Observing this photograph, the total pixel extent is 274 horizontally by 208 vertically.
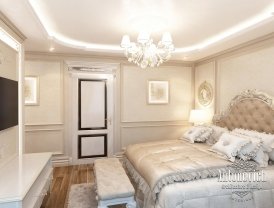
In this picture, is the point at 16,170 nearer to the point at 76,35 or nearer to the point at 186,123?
the point at 76,35

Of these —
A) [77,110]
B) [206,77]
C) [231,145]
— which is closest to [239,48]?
[206,77]

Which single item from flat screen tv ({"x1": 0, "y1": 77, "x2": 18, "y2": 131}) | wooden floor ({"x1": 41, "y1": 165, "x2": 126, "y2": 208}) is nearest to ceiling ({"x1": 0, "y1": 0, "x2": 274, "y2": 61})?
flat screen tv ({"x1": 0, "y1": 77, "x2": 18, "y2": 131})

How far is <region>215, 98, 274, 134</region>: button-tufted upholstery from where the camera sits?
325 cm

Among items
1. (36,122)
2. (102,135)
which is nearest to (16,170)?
(36,122)

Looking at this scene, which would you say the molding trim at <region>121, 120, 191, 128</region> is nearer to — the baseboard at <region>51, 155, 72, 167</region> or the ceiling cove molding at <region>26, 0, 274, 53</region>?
the baseboard at <region>51, 155, 72, 167</region>

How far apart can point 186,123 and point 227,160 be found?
2725 millimetres

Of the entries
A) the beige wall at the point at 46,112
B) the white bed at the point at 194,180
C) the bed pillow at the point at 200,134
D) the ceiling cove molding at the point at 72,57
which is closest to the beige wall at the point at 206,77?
the ceiling cove molding at the point at 72,57

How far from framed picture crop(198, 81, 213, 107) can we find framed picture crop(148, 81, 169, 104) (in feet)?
2.67

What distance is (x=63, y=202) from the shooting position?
304 centimetres

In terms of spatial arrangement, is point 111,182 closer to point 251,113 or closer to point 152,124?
point 251,113

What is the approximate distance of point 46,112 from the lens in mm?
4555

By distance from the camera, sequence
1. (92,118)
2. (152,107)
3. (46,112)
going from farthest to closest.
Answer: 1. (152,107)
2. (92,118)
3. (46,112)

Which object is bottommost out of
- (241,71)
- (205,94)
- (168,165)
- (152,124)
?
(168,165)

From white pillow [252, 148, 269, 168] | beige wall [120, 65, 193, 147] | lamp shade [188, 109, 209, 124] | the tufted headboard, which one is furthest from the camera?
beige wall [120, 65, 193, 147]
